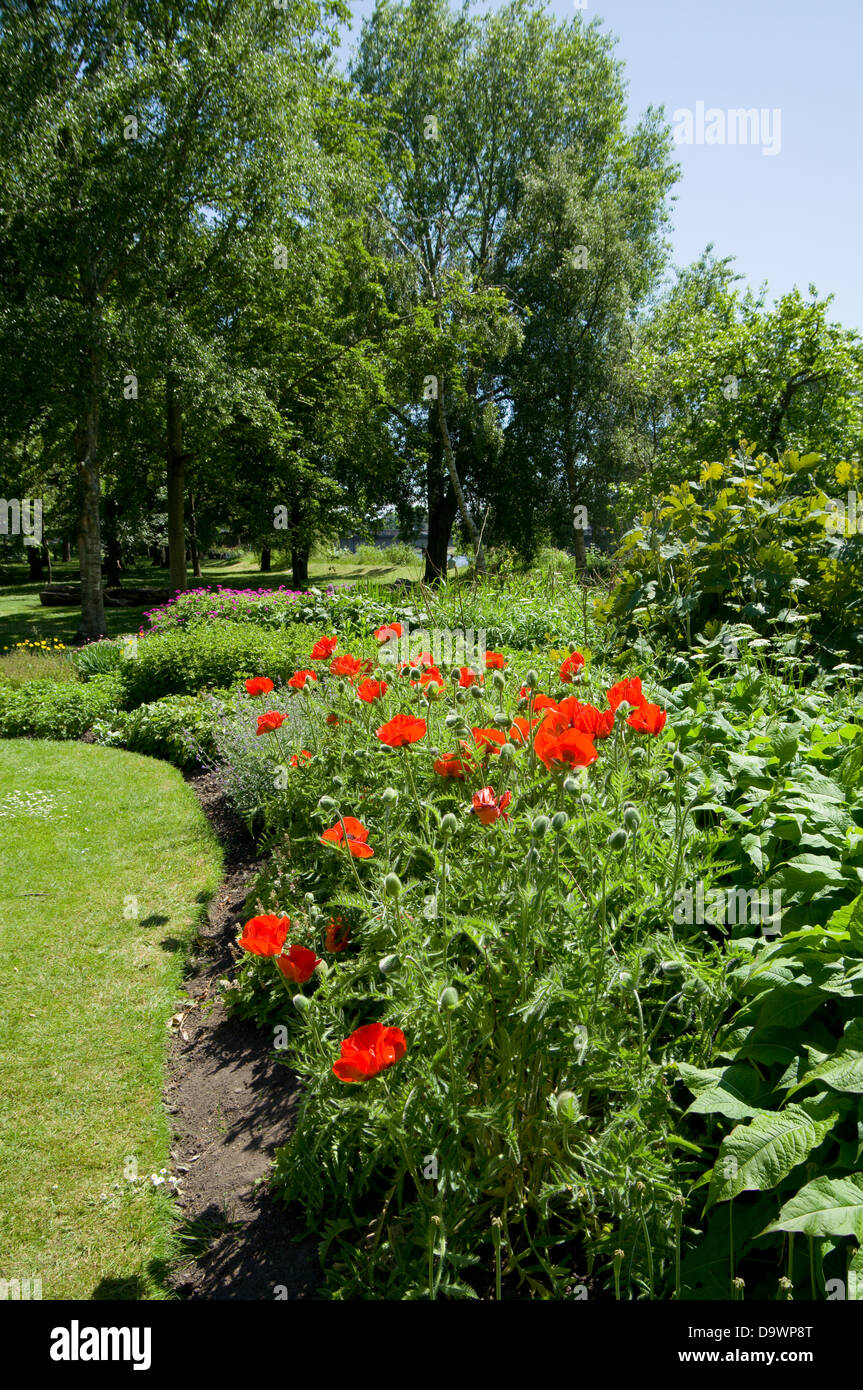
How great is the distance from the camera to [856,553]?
13.7ft

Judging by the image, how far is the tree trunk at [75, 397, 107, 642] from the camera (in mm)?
12812

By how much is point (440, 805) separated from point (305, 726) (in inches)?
82.6

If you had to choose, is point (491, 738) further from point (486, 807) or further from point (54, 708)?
point (54, 708)

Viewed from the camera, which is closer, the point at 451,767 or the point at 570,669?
the point at 451,767

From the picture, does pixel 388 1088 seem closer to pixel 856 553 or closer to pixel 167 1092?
pixel 167 1092

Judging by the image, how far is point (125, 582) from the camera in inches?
1039

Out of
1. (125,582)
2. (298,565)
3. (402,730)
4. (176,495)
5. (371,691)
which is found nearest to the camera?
(402,730)

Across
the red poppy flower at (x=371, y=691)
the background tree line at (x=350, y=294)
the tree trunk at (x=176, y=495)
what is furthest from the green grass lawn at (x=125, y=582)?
the red poppy flower at (x=371, y=691)

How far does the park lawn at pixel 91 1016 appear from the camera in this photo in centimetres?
207

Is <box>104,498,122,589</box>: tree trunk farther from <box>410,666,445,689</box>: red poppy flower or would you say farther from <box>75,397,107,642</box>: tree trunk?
<box>410,666,445,689</box>: red poppy flower

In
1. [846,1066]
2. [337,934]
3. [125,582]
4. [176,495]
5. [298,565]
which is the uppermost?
[176,495]

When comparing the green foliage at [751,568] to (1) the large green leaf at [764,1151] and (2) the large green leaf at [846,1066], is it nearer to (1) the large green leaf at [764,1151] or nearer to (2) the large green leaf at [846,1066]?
(2) the large green leaf at [846,1066]

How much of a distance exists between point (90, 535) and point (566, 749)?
1322 centimetres

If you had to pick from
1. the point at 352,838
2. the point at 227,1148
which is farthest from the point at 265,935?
the point at 227,1148
